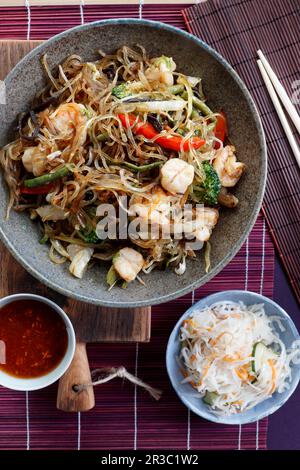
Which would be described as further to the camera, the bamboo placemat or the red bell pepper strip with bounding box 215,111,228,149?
the bamboo placemat

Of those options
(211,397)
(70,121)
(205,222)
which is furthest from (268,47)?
(211,397)

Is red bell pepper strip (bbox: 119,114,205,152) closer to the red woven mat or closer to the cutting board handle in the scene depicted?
the red woven mat

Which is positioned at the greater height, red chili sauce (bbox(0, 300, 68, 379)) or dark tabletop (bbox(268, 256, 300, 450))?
red chili sauce (bbox(0, 300, 68, 379))

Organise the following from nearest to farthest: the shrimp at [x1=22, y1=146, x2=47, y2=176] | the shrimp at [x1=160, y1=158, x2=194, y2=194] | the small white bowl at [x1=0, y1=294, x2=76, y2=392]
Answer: the shrimp at [x1=160, y1=158, x2=194, y2=194]
the shrimp at [x1=22, y1=146, x2=47, y2=176]
the small white bowl at [x1=0, y1=294, x2=76, y2=392]

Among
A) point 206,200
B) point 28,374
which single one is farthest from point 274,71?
point 28,374

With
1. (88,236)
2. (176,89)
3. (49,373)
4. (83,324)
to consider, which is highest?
(176,89)

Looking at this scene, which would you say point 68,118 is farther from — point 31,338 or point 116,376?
point 116,376

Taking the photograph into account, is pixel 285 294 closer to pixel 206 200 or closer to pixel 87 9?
pixel 206 200

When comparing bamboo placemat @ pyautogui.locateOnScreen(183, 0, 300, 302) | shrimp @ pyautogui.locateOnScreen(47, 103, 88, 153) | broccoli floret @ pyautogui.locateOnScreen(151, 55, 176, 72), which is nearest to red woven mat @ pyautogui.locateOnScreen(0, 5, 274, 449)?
bamboo placemat @ pyautogui.locateOnScreen(183, 0, 300, 302)
